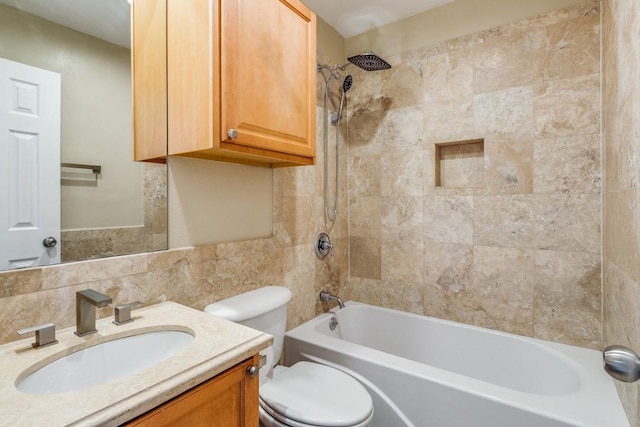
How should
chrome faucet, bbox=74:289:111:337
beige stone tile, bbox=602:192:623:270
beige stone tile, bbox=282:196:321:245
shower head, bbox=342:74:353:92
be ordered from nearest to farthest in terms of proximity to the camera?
chrome faucet, bbox=74:289:111:337 < beige stone tile, bbox=602:192:623:270 < beige stone tile, bbox=282:196:321:245 < shower head, bbox=342:74:353:92

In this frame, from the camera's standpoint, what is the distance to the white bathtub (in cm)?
124

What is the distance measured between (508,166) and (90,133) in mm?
2095

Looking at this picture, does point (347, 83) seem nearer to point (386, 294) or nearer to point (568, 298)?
point (386, 294)

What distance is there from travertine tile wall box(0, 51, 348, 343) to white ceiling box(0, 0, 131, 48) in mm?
625

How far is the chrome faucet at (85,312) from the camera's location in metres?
0.93

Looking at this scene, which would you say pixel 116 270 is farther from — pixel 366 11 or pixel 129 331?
pixel 366 11

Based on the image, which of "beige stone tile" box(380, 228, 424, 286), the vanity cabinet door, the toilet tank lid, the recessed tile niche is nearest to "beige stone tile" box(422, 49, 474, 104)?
the recessed tile niche

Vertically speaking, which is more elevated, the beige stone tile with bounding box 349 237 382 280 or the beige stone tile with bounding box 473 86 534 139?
the beige stone tile with bounding box 473 86 534 139

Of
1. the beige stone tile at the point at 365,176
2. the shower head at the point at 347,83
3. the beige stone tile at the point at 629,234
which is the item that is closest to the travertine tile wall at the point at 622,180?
the beige stone tile at the point at 629,234

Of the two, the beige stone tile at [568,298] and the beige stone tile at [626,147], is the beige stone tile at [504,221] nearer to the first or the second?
the beige stone tile at [568,298]

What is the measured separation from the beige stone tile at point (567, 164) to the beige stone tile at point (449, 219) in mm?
398

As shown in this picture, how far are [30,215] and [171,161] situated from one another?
0.52 metres

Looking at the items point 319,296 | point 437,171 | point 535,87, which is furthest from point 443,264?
point 535,87

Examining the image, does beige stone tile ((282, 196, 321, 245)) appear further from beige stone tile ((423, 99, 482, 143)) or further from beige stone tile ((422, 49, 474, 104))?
beige stone tile ((422, 49, 474, 104))
